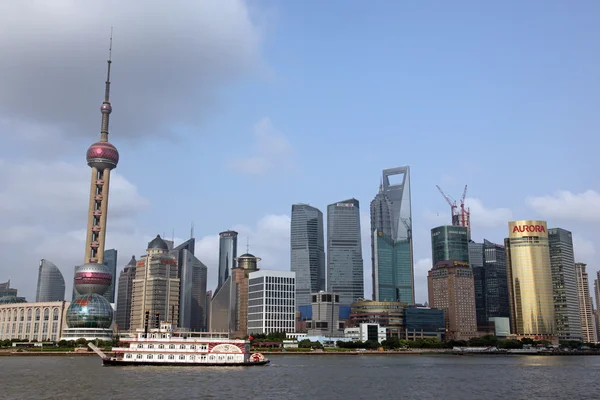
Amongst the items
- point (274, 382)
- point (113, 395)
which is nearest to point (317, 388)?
point (274, 382)

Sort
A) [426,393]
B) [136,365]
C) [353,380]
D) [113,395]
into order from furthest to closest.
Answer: [136,365] < [353,380] < [426,393] < [113,395]

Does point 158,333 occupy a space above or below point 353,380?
above

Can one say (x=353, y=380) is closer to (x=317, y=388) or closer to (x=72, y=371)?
(x=317, y=388)

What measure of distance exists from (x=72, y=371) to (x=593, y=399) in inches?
4032

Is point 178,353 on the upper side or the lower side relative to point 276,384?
upper

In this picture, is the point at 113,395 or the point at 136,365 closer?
the point at 113,395

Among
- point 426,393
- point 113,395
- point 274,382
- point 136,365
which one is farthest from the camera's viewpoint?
point 136,365

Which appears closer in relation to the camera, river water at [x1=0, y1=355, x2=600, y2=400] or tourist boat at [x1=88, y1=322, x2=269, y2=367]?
river water at [x1=0, y1=355, x2=600, y2=400]

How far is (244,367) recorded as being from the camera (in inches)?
5782

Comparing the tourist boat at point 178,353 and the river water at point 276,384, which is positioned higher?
the tourist boat at point 178,353

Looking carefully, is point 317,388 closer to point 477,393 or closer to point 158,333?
point 477,393

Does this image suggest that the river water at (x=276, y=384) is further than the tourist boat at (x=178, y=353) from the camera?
No

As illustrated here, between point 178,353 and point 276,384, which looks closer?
point 276,384

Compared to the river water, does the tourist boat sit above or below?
above
